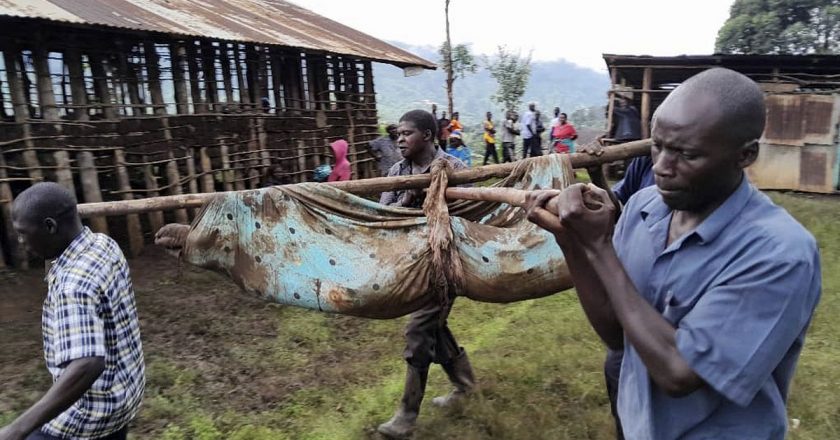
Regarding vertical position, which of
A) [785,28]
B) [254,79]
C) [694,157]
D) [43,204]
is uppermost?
[785,28]

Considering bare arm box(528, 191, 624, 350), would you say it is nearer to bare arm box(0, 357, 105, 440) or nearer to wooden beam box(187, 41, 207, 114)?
bare arm box(0, 357, 105, 440)

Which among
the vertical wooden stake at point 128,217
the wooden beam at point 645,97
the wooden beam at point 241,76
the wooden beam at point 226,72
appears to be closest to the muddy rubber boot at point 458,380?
the vertical wooden stake at point 128,217

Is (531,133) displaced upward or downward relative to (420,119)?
downward

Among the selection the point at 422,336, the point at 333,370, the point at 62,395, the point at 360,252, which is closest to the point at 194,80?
the point at 333,370

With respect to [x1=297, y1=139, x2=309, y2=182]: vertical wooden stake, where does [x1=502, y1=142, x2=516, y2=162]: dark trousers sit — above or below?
below

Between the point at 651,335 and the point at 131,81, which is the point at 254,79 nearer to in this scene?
the point at 131,81

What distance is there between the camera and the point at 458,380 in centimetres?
375

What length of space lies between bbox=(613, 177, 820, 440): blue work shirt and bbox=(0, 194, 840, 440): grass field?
2286 mm

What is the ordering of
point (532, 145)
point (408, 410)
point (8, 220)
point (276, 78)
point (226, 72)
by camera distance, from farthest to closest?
point (532, 145) < point (276, 78) < point (226, 72) < point (8, 220) < point (408, 410)

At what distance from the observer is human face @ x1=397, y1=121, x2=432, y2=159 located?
328 cm

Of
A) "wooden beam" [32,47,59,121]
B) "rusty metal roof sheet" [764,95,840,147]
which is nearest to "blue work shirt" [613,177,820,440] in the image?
"wooden beam" [32,47,59,121]

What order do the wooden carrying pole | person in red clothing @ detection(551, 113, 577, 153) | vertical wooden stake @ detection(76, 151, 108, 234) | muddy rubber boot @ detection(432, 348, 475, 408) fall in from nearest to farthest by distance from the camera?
1. the wooden carrying pole
2. muddy rubber boot @ detection(432, 348, 475, 408)
3. vertical wooden stake @ detection(76, 151, 108, 234)
4. person in red clothing @ detection(551, 113, 577, 153)

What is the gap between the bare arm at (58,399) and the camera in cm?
174

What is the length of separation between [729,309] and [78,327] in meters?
1.77
